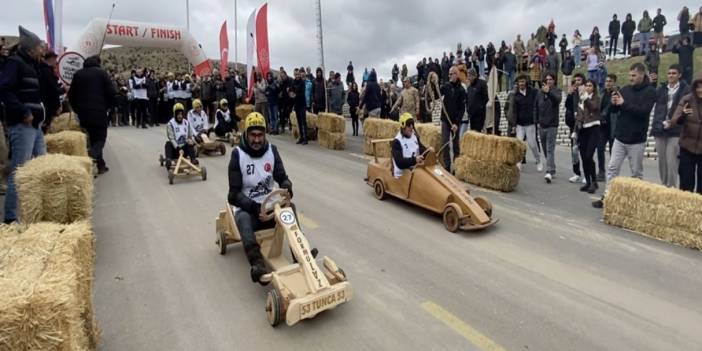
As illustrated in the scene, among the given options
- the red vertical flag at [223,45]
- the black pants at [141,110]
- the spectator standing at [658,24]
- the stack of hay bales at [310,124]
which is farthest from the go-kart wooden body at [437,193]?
the spectator standing at [658,24]

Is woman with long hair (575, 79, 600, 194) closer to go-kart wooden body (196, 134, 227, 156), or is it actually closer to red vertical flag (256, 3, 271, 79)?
go-kart wooden body (196, 134, 227, 156)

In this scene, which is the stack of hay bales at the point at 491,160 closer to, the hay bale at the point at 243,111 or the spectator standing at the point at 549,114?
the spectator standing at the point at 549,114

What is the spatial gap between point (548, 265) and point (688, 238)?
220cm

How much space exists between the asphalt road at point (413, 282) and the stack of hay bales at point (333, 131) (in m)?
6.08

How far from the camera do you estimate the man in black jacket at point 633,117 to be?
7.31m

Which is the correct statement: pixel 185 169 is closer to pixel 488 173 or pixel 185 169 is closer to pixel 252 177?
pixel 252 177

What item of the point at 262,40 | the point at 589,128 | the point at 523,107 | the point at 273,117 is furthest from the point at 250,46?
the point at 589,128

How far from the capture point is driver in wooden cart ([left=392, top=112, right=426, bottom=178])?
7.53 metres

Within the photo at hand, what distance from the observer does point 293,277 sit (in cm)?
433

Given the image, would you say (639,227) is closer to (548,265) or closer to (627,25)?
(548,265)

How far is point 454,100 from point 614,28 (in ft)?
55.9

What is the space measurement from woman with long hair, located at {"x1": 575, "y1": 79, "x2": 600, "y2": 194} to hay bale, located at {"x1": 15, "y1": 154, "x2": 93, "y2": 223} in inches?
329

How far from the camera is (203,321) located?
4184 mm

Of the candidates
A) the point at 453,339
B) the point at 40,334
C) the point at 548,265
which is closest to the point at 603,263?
the point at 548,265
